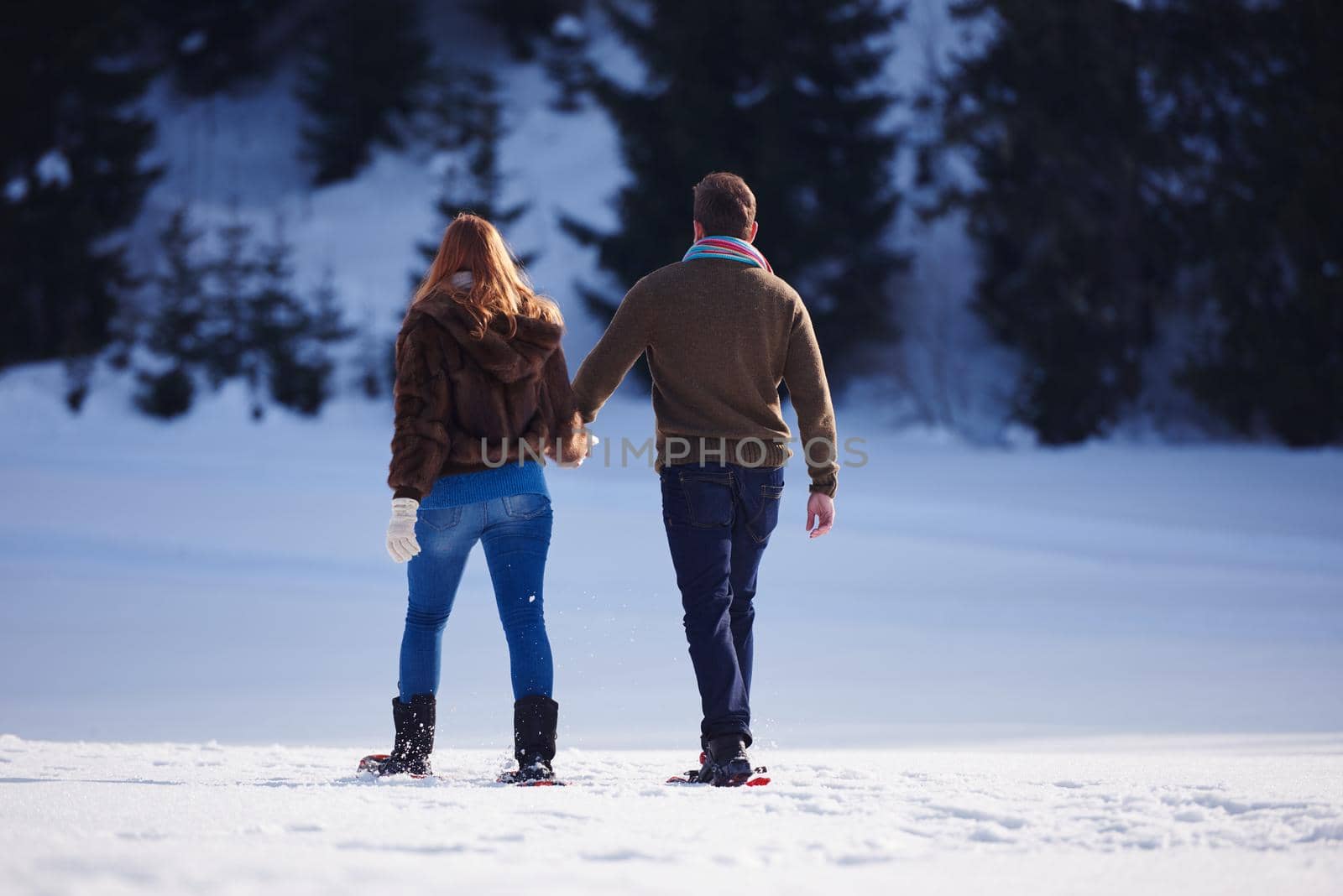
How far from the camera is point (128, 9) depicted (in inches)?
1147

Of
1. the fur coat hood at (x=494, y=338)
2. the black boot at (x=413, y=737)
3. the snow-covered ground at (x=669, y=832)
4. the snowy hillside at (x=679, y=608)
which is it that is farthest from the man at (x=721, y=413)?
the snowy hillside at (x=679, y=608)

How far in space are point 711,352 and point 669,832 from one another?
5.18ft

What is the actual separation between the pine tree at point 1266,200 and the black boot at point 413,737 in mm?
16634

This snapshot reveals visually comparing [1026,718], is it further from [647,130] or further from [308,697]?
[647,130]

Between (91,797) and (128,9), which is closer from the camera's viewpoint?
(91,797)

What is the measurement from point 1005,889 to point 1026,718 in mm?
3709

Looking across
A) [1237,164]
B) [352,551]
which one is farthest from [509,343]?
[1237,164]

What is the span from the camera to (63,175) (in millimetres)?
27031

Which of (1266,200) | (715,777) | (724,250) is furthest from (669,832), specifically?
(1266,200)

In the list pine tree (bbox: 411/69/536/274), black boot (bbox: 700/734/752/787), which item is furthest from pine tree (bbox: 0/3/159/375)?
black boot (bbox: 700/734/752/787)

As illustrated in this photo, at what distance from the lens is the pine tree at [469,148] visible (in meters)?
26.8

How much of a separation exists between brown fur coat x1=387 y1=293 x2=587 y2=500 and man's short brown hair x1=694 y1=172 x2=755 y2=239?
63 cm

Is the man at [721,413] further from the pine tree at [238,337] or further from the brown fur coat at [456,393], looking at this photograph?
the pine tree at [238,337]

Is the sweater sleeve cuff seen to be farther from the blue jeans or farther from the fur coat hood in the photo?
the fur coat hood
